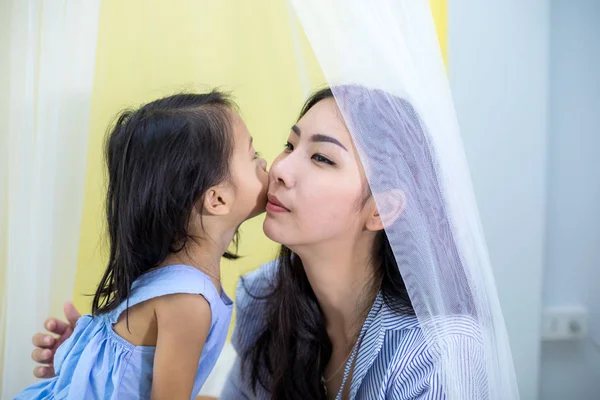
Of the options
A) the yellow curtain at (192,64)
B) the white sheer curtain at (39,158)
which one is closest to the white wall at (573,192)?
the yellow curtain at (192,64)

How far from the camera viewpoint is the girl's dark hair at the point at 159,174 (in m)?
1.16

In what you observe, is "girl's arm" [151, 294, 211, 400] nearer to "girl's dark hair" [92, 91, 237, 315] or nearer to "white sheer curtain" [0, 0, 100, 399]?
"girl's dark hair" [92, 91, 237, 315]

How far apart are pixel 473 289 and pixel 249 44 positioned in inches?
30.3

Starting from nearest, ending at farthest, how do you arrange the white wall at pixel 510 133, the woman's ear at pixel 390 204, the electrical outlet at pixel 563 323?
the woman's ear at pixel 390 204, the white wall at pixel 510 133, the electrical outlet at pixel 563 323

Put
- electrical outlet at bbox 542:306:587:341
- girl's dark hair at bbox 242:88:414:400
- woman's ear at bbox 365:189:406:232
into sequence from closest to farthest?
woman's ear at bbox 365:189:406:232
girl's dark hair at bbox 242:88:414:400
electrical outlet at bbox 542:306:587:341

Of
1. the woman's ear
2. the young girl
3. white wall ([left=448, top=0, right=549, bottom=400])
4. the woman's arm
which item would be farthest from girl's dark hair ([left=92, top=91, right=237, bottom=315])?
white wall ([left=448, top=0, right=549, bottom=400])

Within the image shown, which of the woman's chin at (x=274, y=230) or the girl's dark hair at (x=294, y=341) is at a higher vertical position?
the woman's chin at (x=274, y=230)

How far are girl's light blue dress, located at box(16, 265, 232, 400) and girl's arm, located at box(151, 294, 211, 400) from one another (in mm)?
23

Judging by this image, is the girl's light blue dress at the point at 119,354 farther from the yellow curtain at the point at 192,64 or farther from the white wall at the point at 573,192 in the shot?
the white wall at the point at 573,192

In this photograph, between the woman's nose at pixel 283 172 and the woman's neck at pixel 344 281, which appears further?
the woman's neck at pixel 344 281

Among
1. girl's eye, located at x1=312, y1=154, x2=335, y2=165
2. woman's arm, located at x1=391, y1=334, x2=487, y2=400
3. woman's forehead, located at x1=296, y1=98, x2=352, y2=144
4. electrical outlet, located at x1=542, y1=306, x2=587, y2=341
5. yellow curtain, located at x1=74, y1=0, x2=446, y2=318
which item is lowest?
electrical outlet, located at x1=542, y1=306, x2=587, y2=341

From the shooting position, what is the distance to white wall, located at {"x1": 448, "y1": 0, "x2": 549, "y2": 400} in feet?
5.78

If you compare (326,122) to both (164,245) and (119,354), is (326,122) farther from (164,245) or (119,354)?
(119,354)

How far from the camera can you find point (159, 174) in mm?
1158
